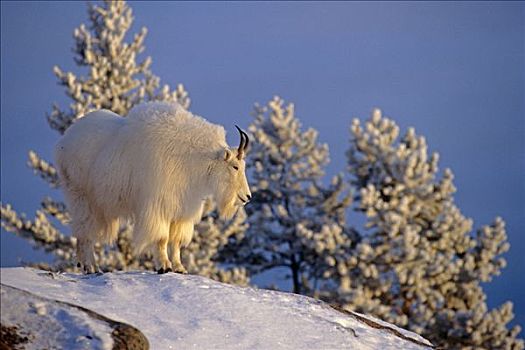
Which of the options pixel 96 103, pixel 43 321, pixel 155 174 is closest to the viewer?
pixel 43 321

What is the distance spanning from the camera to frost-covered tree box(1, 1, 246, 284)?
2166cm

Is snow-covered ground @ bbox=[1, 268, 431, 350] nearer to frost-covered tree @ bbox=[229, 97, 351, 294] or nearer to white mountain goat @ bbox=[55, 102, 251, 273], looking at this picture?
white mountain goat @ bbox=[55, 102, 251, 273]

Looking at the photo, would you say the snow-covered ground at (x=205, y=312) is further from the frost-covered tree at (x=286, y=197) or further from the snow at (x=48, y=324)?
the frost-covered tree at (x=286, y=197)

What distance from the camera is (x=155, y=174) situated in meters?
9.95

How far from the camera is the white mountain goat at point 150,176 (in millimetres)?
9961

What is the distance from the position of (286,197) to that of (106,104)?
7.35 metres

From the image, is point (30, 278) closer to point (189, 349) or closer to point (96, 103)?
point (189, 349)

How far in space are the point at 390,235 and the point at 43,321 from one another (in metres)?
18.3

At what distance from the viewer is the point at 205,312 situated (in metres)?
8.05

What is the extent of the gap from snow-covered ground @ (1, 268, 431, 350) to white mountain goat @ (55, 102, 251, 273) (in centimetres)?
101

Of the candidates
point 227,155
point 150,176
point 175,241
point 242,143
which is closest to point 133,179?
point 150,176

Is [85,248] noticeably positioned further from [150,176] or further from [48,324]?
[48,324]

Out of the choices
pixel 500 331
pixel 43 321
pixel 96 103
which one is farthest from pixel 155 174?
pixel 500 331

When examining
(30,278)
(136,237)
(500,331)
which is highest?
(500,331)
